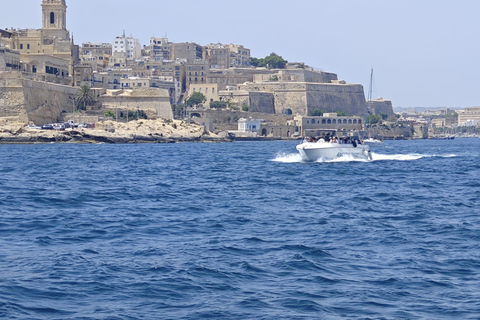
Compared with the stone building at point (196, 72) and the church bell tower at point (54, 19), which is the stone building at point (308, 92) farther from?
the church bell tower at point (54, 19)

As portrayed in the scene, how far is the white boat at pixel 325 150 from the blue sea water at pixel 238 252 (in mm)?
13062

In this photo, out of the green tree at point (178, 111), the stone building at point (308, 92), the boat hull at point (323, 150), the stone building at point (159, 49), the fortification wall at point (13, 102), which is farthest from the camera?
the stone building at point (159, 49)

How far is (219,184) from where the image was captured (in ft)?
101

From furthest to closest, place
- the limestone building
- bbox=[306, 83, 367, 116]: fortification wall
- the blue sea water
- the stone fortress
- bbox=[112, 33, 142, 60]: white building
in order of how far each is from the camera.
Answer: bbox=[112, 33, 142, 60]: white building < bbox=[306, 83, 367, 116]: fortification wall < the limestone building < the stone fortress < the blue sea water

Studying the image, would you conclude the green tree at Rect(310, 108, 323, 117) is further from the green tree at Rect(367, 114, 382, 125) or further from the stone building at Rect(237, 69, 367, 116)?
the green tree at Rect(367, 114, 382, 125)

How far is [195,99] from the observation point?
365 ft

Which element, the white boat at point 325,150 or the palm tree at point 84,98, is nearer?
the white boat at point 325,150

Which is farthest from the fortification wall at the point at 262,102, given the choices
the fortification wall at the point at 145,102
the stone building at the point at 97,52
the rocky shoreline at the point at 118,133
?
the fortification wall at the point at 145,102

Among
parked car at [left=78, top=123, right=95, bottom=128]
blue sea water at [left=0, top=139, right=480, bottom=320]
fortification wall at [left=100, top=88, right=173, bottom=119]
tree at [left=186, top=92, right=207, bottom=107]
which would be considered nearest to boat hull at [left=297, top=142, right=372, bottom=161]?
blue sea water at [left=0, top=139, right=480, bottom=320]

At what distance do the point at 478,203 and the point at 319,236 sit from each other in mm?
8475

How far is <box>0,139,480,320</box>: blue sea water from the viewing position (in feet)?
39.9

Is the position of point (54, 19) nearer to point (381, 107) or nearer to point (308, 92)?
point (308, 92)

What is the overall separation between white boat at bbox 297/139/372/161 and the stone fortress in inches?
1530

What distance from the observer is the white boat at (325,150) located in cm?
4294
